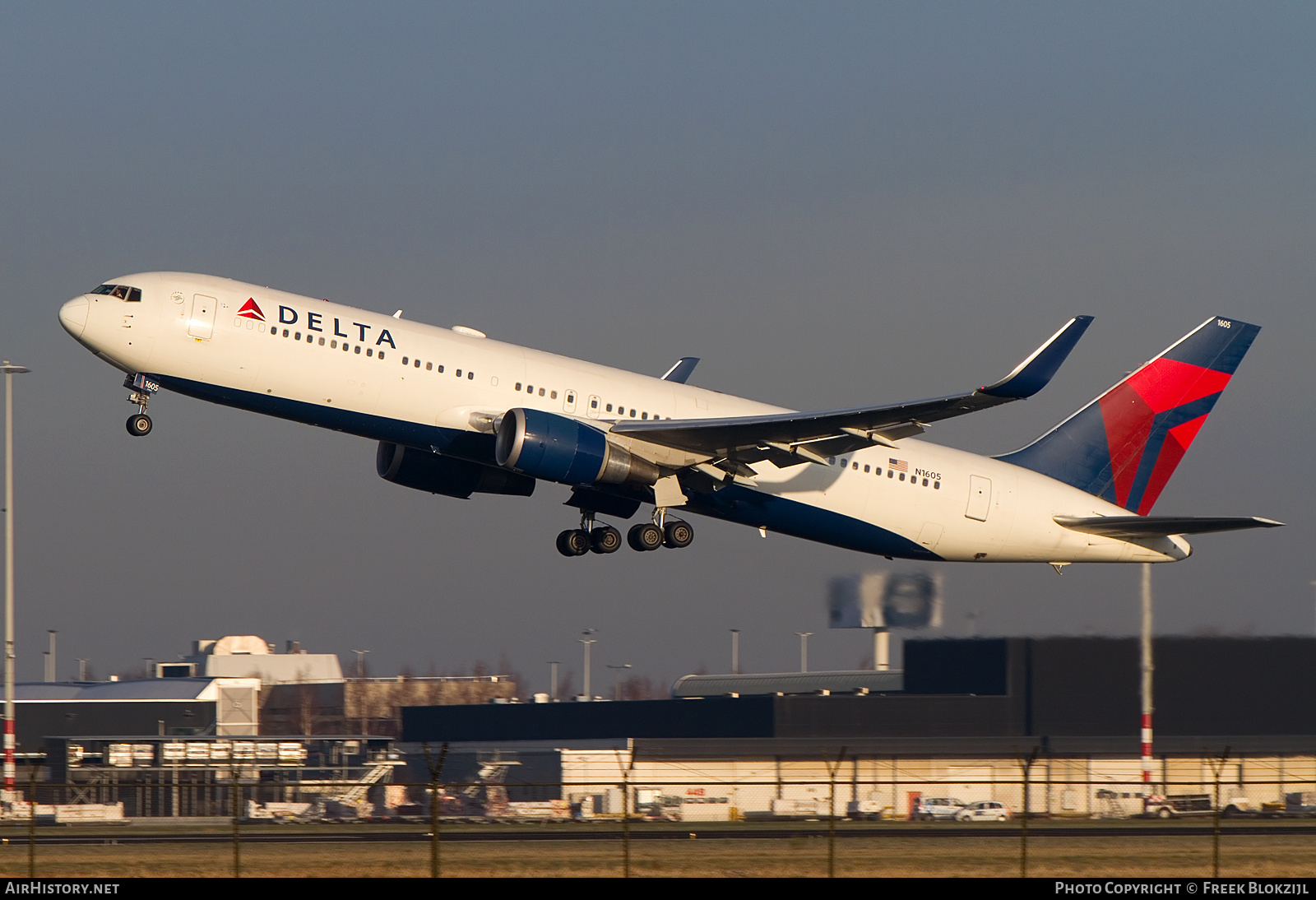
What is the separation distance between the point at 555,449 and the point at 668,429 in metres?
2.66

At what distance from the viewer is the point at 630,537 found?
3784 centimetres

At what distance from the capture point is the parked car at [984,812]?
4175 cm

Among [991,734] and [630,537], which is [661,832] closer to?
[630,537]

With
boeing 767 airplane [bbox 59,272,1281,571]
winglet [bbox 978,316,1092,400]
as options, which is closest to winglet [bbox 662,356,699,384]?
boeing 767 airplane [bbox 59,272,1281,571]

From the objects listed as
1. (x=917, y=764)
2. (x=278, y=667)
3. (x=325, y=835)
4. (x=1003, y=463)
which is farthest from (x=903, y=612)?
(x=278, y=667)

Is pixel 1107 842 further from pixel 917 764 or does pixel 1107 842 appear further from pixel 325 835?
pixel 917 764

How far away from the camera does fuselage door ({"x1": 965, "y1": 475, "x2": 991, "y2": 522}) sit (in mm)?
39562

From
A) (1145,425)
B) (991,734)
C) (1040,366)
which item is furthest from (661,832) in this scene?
(991,734)

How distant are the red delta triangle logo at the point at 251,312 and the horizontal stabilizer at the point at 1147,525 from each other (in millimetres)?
21247

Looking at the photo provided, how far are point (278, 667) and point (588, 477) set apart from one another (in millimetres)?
66203

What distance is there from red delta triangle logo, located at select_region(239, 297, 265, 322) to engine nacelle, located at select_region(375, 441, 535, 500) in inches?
253

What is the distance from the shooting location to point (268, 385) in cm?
3312

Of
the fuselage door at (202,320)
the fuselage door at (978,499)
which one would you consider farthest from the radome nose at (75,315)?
the fuselage door at (978,499)

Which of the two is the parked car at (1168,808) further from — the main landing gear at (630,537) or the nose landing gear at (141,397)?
the nose landing gear at (141,397)
